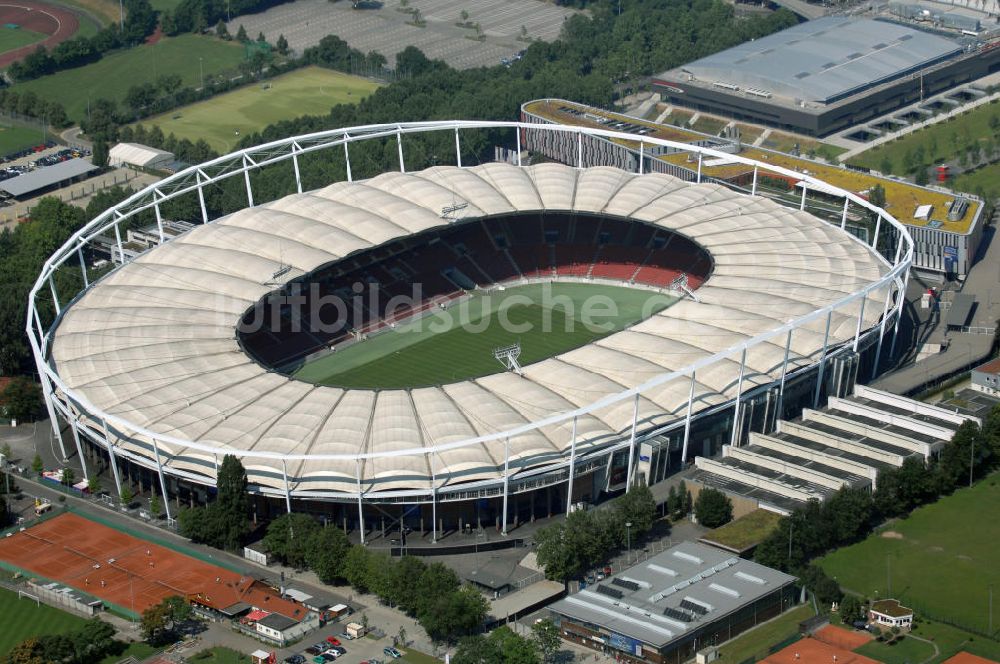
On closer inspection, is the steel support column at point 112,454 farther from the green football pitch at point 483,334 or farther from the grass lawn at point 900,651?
the grass lawn at point 900,651

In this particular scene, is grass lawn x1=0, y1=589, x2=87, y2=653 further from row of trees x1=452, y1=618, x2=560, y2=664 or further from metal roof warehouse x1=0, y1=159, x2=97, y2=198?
metal roof warehouse x1=0, y1=159, x2=97, y2=198

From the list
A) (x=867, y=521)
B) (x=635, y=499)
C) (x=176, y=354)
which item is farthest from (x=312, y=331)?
(x=867, y=521)

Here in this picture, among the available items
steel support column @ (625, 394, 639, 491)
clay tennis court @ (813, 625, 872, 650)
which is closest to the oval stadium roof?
steel support column @ (625, 394, 639, 491)

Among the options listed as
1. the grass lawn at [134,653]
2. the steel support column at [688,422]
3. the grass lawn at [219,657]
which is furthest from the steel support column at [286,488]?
the steel support column at [688,422]

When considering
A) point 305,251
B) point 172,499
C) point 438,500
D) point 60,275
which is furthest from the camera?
point 60,275

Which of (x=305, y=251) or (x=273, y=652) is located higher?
(x=305, y=251)

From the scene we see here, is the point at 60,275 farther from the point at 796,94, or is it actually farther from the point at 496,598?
the point at 796,94
